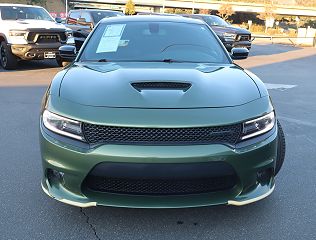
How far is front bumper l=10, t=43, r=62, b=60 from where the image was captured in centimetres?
1069

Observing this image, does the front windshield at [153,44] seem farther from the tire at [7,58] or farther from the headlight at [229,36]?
the headlight at [229,36]

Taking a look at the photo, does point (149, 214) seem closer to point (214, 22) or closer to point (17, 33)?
point (17, 33)

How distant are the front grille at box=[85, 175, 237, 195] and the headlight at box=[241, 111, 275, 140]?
1.04 feet

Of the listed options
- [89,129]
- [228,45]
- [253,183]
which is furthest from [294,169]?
[228,45]

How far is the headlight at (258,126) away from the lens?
110 inches

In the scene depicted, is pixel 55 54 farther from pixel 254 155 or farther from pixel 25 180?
pixel 254 155

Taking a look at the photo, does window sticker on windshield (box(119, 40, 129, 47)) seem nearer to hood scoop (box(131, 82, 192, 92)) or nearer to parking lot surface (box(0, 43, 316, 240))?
hood scoop (box(131, 82, 192, 92))

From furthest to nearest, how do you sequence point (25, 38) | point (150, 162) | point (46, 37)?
point (46, 37) → point (25, 38) → point (150, 162)

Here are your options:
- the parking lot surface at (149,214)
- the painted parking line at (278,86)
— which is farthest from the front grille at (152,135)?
the painted parking line at (278,86)

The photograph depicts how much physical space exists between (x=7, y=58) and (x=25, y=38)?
774 millimetres

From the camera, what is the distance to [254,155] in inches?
109

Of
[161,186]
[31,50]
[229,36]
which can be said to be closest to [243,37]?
[229,36]

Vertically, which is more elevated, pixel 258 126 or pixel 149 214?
pixel 258 126

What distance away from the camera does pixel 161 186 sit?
2746mm
